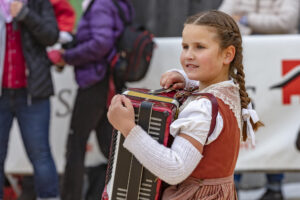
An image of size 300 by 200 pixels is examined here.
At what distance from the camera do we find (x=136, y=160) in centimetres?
201

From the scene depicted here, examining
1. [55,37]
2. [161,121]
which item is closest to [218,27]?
[161,121]

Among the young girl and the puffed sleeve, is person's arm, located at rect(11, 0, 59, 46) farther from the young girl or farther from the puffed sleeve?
the puffed sleeve

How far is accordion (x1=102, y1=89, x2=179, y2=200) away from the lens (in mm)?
1947

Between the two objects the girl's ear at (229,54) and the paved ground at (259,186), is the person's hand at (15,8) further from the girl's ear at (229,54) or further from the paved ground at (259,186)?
the paved ground at (259,186)

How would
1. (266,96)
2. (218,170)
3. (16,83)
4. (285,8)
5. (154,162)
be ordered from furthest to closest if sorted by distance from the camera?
1. (285,8)
2. (266,96)
3. (16,83)
4. (218,170)
5. (154,162)

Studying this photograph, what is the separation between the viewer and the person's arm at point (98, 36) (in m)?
3.83

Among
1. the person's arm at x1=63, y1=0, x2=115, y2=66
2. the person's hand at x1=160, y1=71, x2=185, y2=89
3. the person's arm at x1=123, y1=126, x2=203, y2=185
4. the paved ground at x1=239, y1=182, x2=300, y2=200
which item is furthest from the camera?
the paved ground at x1=239, y1=182, x2=300, y2=200

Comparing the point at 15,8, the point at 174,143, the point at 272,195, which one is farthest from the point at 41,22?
the point at 272,195

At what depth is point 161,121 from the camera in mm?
1943

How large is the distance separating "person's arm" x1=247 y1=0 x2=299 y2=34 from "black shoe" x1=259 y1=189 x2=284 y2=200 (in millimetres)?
1406

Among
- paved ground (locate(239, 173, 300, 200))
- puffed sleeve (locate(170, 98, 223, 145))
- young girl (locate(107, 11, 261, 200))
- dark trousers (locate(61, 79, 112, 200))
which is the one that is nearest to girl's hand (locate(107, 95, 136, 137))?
young girl (locate(107, 11, 261, 200))

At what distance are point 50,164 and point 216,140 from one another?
1952 millimetres

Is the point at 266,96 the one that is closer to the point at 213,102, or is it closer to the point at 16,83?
the point at 16,83

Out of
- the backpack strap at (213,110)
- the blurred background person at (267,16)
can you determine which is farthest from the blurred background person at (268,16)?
the backpack strap at (213,110)
